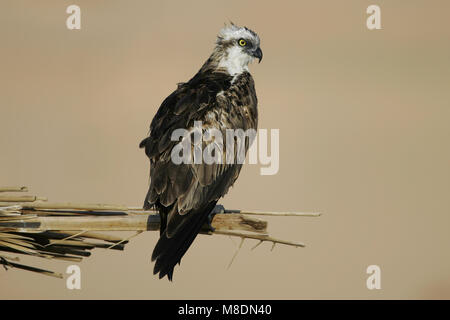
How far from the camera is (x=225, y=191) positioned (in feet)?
22.3

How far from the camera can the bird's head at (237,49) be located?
830 centimetres

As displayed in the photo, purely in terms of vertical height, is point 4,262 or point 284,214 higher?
point 284,214

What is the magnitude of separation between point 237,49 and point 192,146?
2190 mm

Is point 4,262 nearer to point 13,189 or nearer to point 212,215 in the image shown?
point 13,189

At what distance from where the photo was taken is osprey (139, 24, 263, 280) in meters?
5.99

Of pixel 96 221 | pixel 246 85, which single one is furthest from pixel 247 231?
pixel 246 85

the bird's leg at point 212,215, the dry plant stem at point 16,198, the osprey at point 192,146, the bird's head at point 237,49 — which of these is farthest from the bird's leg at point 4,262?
the bird's head at point 237,49

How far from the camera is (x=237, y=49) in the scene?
8.37m

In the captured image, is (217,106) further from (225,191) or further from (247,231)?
(247,231)

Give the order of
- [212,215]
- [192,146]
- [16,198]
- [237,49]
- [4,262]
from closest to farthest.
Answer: [4,262]
[16,198]
[212,215]
[192,146]
[237,49]

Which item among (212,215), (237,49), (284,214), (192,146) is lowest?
(212,215)

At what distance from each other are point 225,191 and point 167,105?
1.06m

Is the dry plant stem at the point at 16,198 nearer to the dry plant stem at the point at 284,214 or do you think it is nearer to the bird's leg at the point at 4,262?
the bird's leg at the point at 4,262

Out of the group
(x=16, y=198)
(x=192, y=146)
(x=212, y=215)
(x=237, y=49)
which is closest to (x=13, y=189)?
(x=16, y=198)
